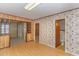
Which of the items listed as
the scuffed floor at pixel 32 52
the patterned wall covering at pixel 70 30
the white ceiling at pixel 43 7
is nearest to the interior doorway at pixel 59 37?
the patterned wall covering at pixel 70 30

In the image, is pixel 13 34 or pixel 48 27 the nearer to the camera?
pixel 48 27

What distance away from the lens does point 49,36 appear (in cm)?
730

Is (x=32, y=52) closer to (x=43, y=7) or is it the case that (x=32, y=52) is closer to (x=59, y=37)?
(x=43, y=7)

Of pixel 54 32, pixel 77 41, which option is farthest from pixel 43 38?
pixel 77 41

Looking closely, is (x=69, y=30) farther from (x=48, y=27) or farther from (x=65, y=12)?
(x=48, y=27)

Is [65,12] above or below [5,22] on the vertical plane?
above

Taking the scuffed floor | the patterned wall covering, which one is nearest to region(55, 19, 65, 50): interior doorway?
the patterned wall covering

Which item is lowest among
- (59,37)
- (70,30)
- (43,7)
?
(59,37)

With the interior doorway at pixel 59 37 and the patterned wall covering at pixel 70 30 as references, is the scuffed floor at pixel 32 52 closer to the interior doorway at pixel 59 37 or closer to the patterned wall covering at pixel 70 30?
the patterned wall covering at pixel 70 30

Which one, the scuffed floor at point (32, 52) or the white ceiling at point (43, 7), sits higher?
the white ceiling at point (43, 7)

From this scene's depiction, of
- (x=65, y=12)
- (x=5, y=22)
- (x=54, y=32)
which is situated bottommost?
(x=54, y=32)

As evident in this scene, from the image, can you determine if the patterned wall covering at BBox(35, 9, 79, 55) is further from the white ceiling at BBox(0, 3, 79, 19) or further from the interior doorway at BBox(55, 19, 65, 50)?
the white ceiling at BBox(0, 3, 79, 19)

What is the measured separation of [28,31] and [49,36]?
3.14 meters

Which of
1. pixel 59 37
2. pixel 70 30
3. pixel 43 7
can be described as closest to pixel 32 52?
pixel 70 30
